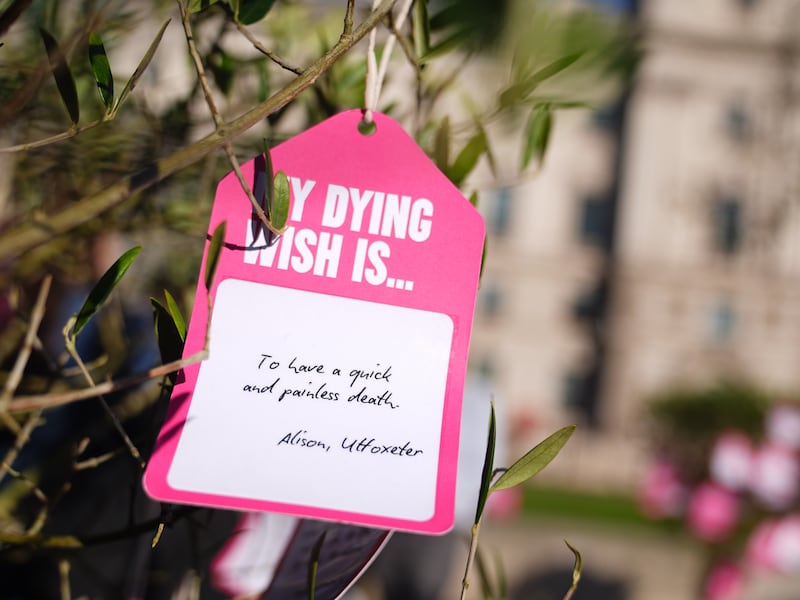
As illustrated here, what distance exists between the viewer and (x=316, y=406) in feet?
1.50

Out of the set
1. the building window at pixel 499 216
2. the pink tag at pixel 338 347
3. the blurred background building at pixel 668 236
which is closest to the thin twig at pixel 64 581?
the pink tag at pixel 338 347

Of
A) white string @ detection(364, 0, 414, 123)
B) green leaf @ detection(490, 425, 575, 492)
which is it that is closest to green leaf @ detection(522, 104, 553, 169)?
white string @ detection(364, 0, 414, 123)

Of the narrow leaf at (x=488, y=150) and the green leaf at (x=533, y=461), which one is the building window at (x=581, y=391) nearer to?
the narrow leaf at (x=488, y=150)

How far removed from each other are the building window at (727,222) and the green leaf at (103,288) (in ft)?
45.2

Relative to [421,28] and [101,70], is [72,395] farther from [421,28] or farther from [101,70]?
[421,28]

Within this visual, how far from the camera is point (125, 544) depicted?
92 cm

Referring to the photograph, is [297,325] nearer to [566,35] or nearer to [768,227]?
[566,35]

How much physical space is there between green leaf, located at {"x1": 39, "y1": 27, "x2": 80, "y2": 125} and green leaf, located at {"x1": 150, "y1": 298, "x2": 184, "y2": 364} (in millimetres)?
114

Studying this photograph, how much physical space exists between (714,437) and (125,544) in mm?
1954

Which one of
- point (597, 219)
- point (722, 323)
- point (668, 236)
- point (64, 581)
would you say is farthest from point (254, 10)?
point (722, 323)

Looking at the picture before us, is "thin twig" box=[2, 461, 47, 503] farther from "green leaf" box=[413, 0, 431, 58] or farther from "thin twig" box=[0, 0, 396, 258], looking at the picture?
"green leaf" box=[413, 0, 431, 58]

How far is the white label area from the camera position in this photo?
44 centimetres

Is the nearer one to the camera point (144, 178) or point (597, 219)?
point (144, 178)

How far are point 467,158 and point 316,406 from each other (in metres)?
0.21
